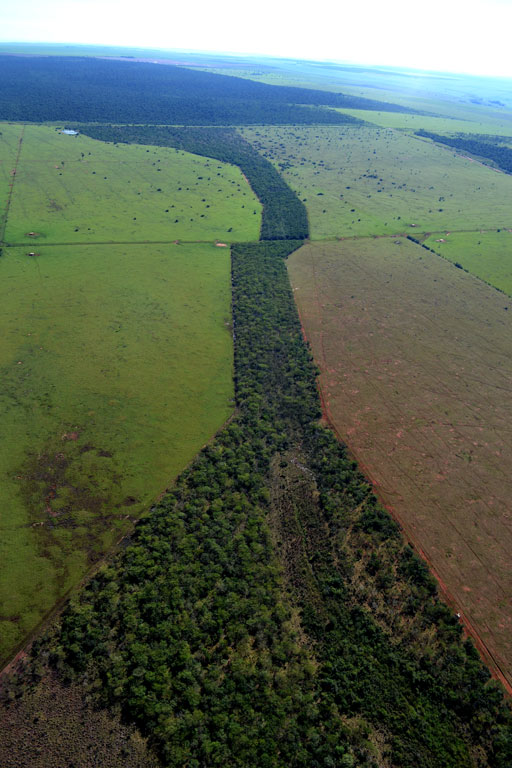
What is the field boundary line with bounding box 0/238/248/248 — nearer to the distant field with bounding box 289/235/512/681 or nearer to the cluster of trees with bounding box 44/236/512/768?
the distant field with bounding box 289/235/512/681

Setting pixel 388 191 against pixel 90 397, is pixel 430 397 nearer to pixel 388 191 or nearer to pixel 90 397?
pixel 90 397

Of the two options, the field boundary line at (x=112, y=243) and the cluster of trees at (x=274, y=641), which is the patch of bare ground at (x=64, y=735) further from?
the field boundary line at (x=112, y=243)

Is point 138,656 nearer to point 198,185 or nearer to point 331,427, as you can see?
point 331,427

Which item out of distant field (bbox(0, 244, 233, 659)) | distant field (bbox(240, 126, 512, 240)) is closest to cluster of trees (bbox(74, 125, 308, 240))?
distant field (bbox(240, 126, 512, 240))

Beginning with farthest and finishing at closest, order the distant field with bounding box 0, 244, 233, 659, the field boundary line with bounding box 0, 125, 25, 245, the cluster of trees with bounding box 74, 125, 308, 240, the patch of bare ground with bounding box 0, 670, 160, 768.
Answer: the cluster of trees with bounding box 74, 125, 308, 240, the field boundary line with bounding box 0, 125, 25, 245, the distant field with bounding box 0, 244, 233, 659, the patch of bare ground with bounding box 0, 670, 160, 768

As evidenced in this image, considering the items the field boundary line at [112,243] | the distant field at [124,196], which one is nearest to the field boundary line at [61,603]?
the field boundary line at [112,243]

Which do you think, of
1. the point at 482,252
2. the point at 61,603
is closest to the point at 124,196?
the point at 482,252

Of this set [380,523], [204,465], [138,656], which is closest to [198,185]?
[204,465]
